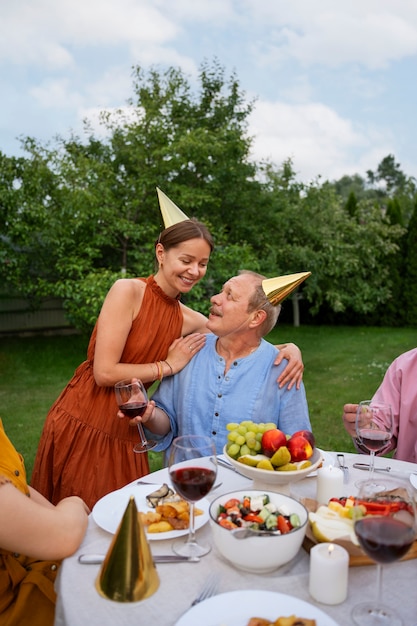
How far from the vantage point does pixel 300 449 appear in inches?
59.1

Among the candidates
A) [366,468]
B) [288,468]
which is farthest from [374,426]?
[288,468]

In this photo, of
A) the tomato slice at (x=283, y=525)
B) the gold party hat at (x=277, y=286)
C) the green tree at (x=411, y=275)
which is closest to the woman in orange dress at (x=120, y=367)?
the gold party hat at (x=277, y=286)

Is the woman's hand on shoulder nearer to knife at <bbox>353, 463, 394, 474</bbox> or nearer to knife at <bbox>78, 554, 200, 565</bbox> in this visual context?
knife at <bbox>353, 463, 394, 474</bbox>

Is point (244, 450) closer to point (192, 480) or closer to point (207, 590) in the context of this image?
point (192, 480)

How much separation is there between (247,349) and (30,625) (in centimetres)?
141

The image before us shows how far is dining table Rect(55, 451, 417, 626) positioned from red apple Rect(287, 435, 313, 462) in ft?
0.88

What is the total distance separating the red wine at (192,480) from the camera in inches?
49.6

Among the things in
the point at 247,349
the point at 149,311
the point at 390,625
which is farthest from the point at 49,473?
the point at 390,625

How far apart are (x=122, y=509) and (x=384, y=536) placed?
81 cm

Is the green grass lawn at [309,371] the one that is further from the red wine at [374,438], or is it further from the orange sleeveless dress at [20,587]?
the orange sleeveless dress at [20,587]

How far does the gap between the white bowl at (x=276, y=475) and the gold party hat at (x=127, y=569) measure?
442mm

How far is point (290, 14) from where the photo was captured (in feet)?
21.9

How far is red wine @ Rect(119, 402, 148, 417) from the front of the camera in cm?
201

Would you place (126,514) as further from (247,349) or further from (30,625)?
(247,349)
